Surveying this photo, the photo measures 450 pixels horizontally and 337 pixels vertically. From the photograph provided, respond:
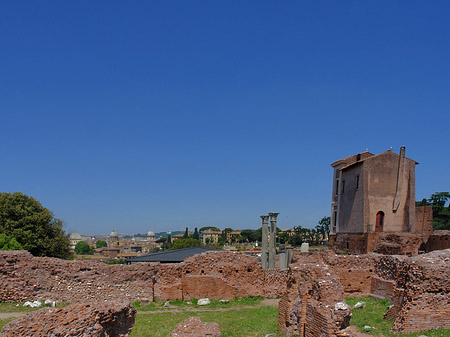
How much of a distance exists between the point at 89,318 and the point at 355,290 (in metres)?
15.0

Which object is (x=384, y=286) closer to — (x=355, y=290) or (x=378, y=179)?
(x=355, y=290)

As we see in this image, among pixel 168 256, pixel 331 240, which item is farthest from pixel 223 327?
pixel 331 240

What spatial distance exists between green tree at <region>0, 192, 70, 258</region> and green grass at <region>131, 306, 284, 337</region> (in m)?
20.2

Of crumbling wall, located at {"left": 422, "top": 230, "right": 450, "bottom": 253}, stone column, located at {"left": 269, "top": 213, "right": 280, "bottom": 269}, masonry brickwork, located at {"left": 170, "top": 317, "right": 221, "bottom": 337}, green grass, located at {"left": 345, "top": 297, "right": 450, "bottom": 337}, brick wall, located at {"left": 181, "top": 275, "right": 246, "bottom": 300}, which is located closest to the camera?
masonry brickwork, located at {"left": 170, "top": 317, "right": 221, "bottom": 337}

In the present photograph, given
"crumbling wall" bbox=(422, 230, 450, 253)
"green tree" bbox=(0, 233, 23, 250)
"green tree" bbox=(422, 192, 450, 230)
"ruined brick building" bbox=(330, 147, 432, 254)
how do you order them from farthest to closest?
"green tree" bbox=(422, 192, 450, 230), "ruined brick building" bbox=(330, 147, 432, 254), "crumbling wall" bbox=(422, 230, 450, 253), "green tree" bbox=(0, 233, 23, 250)

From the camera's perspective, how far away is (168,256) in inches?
973

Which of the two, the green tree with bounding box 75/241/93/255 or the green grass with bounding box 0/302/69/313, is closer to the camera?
the green grass with bounding box 0/302/69/313

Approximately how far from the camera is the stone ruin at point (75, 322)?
19.8 feet

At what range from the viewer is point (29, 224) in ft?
103

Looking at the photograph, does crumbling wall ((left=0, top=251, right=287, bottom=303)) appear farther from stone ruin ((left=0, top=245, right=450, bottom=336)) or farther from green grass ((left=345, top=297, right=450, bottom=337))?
green grass ((left=345, top=297, right=450, bottom=337))

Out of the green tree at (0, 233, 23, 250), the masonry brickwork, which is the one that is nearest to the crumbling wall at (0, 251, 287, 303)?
the masonry brickwork

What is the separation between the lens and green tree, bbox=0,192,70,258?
1208 inches

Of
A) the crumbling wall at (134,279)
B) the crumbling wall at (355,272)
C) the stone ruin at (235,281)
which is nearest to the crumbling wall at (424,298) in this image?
the stone ruin at (235,281)

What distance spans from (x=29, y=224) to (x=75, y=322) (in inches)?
1117
